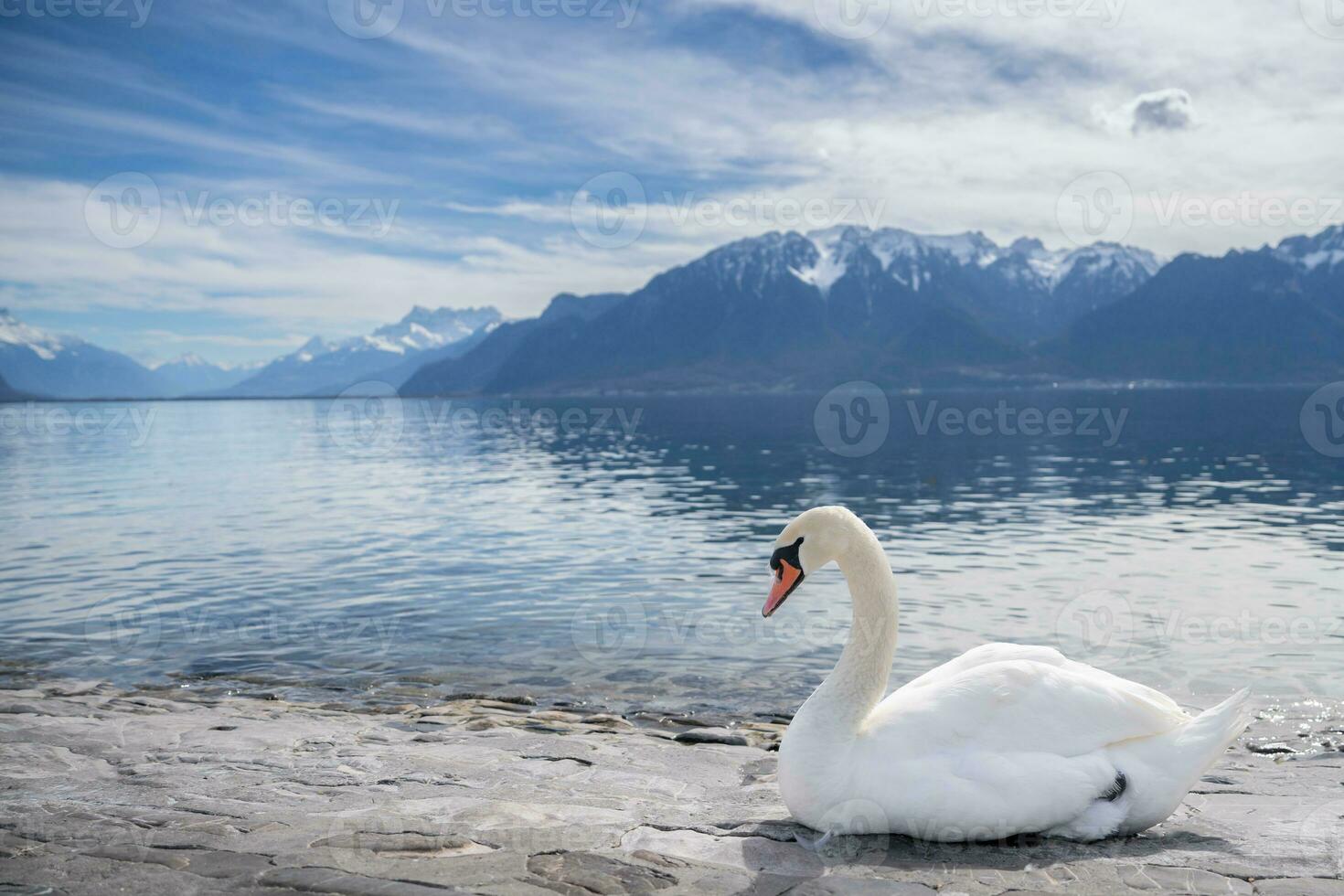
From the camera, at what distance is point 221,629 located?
1886cm

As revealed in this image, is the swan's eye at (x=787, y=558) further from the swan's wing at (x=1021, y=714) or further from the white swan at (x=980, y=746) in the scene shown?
the swan's wing at (x=1021, y=714)

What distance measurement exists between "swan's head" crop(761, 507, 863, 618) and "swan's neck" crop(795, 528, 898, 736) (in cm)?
13

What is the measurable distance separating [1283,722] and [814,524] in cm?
886

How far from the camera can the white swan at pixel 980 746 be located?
20.8 feet

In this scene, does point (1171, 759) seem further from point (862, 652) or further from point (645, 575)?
point (645, 575)

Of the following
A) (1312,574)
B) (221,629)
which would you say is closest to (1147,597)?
(1312,574)

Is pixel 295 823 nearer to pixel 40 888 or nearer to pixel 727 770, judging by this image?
pixel 40 888

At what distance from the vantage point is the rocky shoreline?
5582 mm

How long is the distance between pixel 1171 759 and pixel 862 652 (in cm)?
206

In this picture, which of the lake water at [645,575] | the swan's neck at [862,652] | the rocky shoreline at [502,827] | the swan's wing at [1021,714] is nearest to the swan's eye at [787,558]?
the swan's neck at [862,652]

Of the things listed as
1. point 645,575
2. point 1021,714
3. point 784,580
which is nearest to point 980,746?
point 1021,714

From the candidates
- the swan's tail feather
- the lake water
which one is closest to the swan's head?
the swan's tail feather

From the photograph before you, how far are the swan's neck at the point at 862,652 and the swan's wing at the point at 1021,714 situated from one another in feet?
0.59

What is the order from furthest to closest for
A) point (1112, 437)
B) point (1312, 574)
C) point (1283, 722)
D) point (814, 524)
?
point (1112, 437) → point (1312, 574) → point (1283, 722) → point (814, 524)
